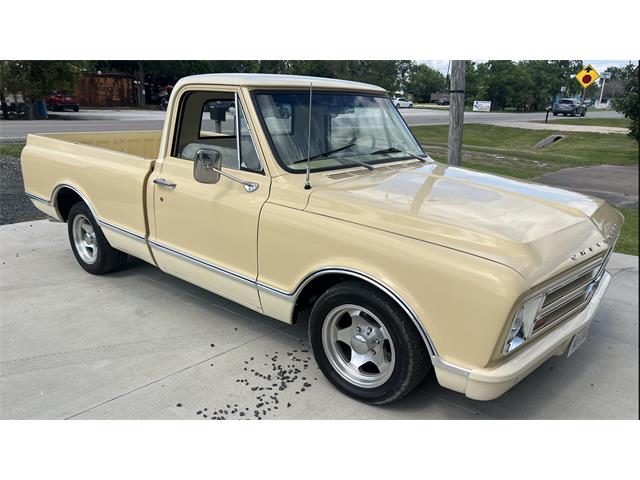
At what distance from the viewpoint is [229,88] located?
12.4 ft

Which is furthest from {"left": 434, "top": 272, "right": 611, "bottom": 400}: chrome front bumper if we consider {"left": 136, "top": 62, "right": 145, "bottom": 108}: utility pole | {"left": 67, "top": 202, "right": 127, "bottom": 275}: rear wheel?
{"left": 136, "top": 62, "right": 145, "bottom": 108}: utility pole

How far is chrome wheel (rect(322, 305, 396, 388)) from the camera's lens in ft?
10.2

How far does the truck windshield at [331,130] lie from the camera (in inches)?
143

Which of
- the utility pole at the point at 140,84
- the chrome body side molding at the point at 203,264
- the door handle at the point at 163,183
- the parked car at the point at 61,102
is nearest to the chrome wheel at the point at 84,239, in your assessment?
the chrome body side molding at the point at 203,264

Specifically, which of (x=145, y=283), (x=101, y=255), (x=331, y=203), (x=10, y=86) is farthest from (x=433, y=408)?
(x=10, y=86)

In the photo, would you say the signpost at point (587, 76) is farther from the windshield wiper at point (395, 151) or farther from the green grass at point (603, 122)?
the windshield wiper at point (395, 151)

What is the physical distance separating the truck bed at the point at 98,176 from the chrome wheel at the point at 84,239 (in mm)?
298

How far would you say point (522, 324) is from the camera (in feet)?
8.71

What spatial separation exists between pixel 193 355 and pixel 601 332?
10.8ft

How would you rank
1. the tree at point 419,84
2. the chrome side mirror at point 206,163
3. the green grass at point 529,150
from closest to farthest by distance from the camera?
the green grass at point 529,150 → the chrome side mirror at point 206,163 → the tree at point 419,84

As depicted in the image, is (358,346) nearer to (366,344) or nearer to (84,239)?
(366,344)

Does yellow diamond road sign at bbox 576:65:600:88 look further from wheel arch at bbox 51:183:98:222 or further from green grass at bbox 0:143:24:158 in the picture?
green grass at bbox 0:143:24:158

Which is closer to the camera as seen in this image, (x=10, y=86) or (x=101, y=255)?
(x=101, y=255)

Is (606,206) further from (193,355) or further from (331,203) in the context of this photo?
(193,355)
